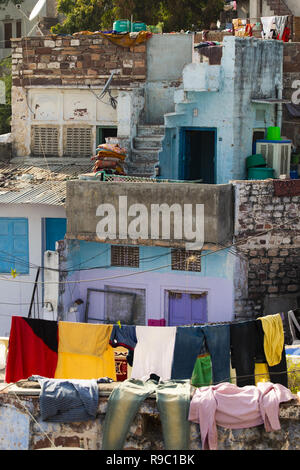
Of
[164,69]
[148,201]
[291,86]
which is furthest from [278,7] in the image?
[148,201]

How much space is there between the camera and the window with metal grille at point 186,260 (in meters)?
17.7

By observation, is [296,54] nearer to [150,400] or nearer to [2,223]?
[2,223]

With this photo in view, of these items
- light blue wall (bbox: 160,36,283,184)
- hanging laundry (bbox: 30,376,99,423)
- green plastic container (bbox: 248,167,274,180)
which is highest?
light blue wall (bbox: 160,36,283,184)

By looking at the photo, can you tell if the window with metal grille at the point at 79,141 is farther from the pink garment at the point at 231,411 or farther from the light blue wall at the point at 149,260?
the pink garment at the point at 231,411

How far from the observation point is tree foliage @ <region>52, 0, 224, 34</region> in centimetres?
2525

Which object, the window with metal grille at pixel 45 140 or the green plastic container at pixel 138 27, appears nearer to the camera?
the green plastic container at pixel 138 27

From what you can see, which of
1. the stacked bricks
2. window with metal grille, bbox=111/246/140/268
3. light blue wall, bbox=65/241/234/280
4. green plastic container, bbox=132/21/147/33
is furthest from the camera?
green plastic container, bbox=132/21/147/33

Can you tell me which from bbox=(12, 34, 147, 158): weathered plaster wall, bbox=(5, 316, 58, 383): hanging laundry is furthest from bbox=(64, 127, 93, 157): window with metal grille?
bbox=(5, 316, 58, 383): hanging laundry

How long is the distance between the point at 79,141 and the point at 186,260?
5.06m

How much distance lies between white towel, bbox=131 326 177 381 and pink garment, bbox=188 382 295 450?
4.09 m

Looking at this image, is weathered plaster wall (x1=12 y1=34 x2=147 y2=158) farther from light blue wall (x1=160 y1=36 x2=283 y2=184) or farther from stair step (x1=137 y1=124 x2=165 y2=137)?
light blue wall (x1=160 y1=36 x2=283 y2=184)

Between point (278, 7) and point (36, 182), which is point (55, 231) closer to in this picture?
point (36, 182)

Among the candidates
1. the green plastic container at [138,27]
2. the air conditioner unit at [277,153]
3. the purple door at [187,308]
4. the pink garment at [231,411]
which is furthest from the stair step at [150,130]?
the pink garment at [231,411]

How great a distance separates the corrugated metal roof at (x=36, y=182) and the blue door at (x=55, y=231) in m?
0.62
